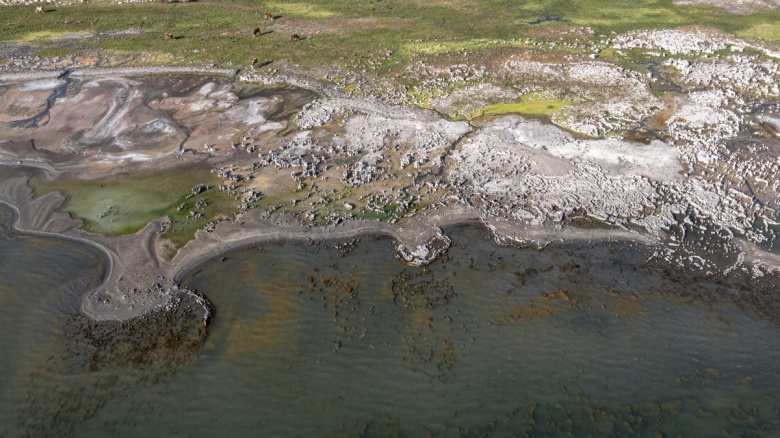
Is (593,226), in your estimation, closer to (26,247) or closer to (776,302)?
(776,302)

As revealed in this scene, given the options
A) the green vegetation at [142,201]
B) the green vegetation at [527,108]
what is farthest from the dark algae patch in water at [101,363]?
the green vegetation at [527,108]

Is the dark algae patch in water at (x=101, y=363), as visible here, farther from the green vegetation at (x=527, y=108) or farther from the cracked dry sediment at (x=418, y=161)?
the green vegetation at (x=527, y=108)

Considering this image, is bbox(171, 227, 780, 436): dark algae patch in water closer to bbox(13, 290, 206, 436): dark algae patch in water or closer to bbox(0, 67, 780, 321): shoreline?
bbox(0, 67, 780, 321): shoreline

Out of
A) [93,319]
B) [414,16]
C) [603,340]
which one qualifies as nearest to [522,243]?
[603,340]

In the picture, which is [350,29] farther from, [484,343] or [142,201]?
[484,343]

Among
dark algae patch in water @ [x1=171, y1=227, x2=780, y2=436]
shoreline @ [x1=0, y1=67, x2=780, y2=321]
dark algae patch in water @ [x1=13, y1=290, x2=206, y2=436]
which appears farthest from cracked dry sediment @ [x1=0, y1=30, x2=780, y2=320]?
dark algae patch in water @ [x1=171, y1=227, x2=780, y2=436]
